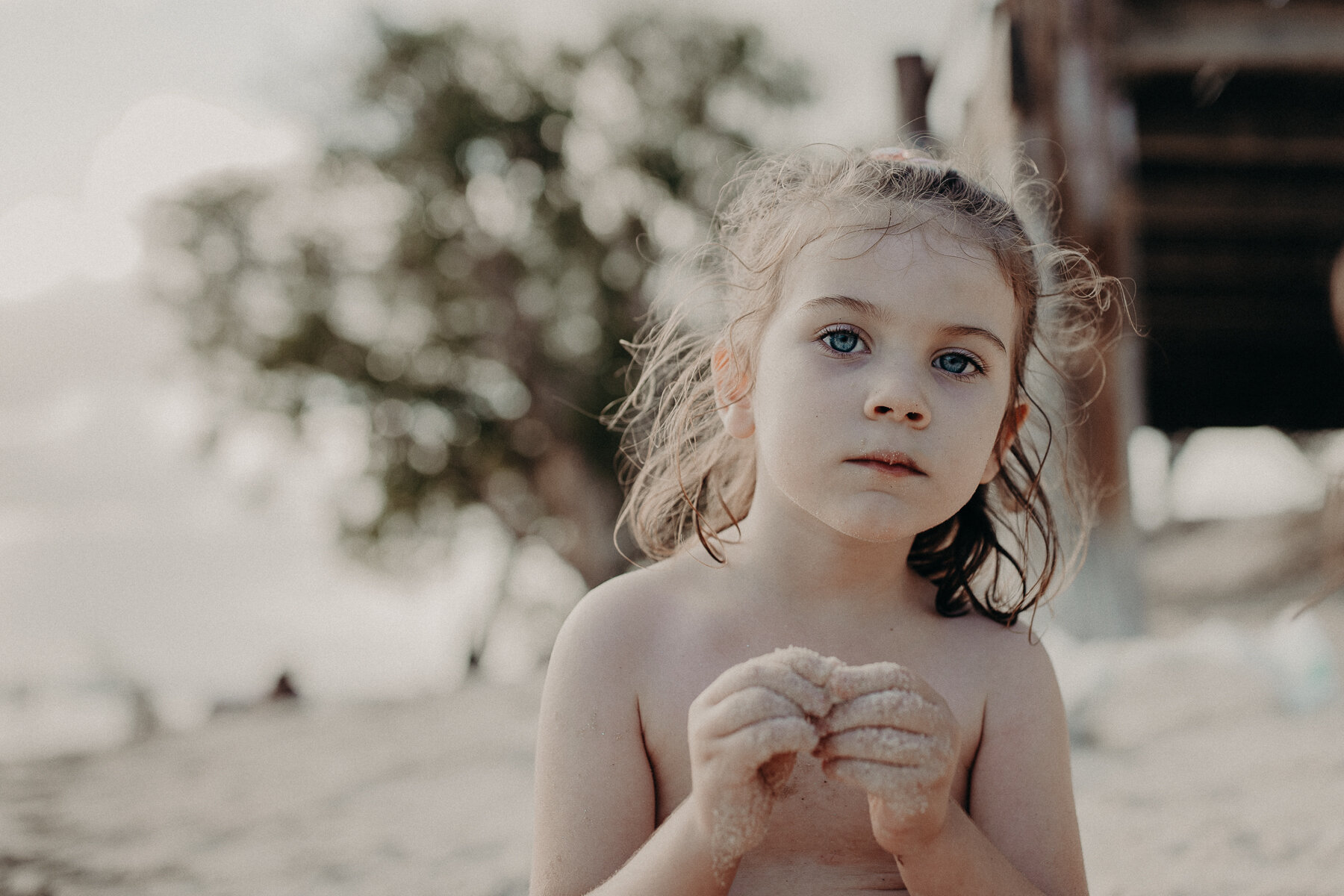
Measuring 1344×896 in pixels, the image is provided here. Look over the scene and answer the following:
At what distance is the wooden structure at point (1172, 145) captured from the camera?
14.6 feet

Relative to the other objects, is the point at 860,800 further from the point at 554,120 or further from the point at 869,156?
the point at 554,120

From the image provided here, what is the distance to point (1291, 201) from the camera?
6555 mm

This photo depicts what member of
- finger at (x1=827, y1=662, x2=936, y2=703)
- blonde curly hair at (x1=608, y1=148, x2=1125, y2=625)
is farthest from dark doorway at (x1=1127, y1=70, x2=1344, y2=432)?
finger at (x1=827, y1=662, x2=936, y2=703)

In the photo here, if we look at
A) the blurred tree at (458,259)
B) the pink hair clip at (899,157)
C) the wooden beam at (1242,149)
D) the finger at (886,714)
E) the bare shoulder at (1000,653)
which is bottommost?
the finger at (886,714)

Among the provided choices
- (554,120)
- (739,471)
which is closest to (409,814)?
(739,471)

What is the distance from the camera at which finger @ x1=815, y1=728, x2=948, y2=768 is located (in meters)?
1.03

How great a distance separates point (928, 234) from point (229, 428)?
447 inches

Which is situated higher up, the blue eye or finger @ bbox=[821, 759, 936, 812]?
the blue eye

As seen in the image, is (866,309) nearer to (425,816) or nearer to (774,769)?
(774,769)

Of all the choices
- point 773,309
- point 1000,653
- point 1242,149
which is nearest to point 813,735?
point 1000,653

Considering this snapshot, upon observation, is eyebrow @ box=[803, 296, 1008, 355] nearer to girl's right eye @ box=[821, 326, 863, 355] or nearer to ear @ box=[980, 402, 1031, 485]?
girl's right eye @ box=[821, 326, 863, 355]

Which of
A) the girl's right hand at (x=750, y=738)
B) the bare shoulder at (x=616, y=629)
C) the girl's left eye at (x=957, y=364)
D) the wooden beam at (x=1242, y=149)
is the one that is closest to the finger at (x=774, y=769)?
the girl's right hand at (x=750, y=738)

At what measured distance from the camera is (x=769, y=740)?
100cm

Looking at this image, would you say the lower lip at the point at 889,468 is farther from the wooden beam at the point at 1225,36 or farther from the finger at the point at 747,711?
the wooden beam at the point at 1225,36
